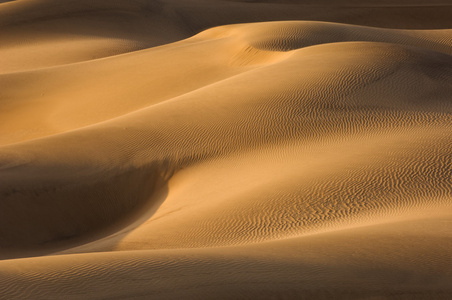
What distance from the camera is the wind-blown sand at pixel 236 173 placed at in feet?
13.0

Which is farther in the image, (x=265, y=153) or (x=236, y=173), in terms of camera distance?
(x=265, y=153)

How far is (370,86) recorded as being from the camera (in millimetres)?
9648

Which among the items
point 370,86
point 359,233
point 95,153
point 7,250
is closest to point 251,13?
point 370,86

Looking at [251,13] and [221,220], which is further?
[251,13]

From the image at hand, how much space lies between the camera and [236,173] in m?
7.59

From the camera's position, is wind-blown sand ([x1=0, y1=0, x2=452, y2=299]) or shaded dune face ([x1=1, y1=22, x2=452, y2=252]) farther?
shaded dune face ([x1=1, y1=22, x2=452, y2=252])

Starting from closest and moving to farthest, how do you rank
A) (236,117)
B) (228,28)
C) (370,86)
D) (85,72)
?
(236,117) → (370,86) → (85,72) → (228,28)

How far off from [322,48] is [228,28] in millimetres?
5251

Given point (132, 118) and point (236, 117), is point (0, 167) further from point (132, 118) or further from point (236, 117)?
point (236, 117)

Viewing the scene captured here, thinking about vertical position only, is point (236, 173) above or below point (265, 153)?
below

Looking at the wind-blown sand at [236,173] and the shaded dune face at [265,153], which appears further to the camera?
the shaded dune face at [265,153]

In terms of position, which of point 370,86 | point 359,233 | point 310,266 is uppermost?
point 370,86

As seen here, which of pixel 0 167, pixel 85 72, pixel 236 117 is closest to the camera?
pixel 0 167

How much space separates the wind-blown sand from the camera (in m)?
3.97
